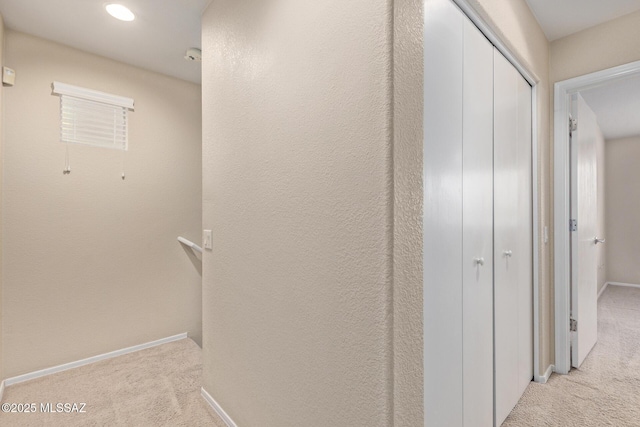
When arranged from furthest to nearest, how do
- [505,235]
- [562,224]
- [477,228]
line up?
[562,224] → [505,235] → [477,228]

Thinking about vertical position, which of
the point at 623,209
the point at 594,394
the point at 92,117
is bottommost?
the point at 594,394

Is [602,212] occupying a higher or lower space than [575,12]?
lower

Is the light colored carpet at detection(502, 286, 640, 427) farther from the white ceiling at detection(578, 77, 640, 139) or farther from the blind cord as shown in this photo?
the blind cord

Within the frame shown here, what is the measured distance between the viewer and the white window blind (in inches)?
86.1

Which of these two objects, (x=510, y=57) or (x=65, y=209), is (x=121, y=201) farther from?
(x=510, y=57)

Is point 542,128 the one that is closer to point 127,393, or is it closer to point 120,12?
point 120,12

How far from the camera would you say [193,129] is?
2865 millimetres

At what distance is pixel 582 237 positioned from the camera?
226cm

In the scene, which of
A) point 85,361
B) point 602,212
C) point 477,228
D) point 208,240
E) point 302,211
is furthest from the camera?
point 602,212

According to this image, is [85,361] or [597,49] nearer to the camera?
[597,49]

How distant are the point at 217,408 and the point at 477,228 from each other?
1695 millimetres

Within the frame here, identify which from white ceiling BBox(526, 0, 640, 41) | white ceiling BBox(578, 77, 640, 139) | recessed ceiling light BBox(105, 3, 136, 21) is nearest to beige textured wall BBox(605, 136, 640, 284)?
white ceiling BBox(578, 77, 640, 139)

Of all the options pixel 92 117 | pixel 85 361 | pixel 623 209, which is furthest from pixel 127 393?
pixel 623 209

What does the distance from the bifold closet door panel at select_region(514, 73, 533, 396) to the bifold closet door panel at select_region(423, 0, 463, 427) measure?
0.85 meters
